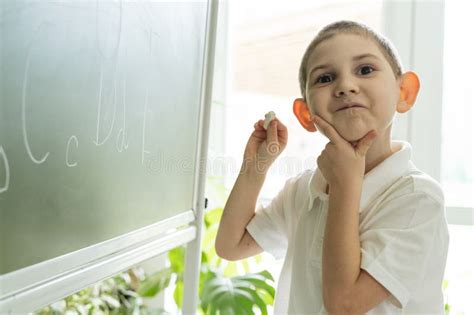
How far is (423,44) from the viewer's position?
5.42ft

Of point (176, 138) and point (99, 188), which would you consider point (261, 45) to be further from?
point (99, 188)

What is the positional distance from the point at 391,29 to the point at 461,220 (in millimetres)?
705

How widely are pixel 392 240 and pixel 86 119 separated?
0.50 metres

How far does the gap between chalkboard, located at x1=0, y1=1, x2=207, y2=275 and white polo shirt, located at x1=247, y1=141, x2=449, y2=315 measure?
11.5 inches

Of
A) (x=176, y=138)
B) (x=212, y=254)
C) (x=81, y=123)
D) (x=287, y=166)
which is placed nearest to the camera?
(x=81, y=123)

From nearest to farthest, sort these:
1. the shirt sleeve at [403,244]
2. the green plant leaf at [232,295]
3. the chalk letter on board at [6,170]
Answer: the chalk letter on board at [6,170], the shirt sleeve at [403,244], the green plant leaf at [232,295]

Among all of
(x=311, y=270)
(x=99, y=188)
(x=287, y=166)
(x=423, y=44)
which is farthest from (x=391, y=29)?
(x=99, y=188)

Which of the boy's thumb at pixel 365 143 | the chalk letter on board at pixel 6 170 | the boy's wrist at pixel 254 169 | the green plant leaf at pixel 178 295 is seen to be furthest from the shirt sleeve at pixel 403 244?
the green plant leaf at pixel 178 295

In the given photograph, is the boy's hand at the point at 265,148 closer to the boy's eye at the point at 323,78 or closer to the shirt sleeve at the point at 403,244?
the boy's eye at the point at 323,78

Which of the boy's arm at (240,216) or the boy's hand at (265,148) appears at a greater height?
the boy's hand at (265,148)

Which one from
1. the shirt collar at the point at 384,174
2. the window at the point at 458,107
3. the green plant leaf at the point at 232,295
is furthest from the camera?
the window at the point at 458,107

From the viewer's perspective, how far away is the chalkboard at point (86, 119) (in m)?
0.53

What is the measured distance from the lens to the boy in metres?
0.76
